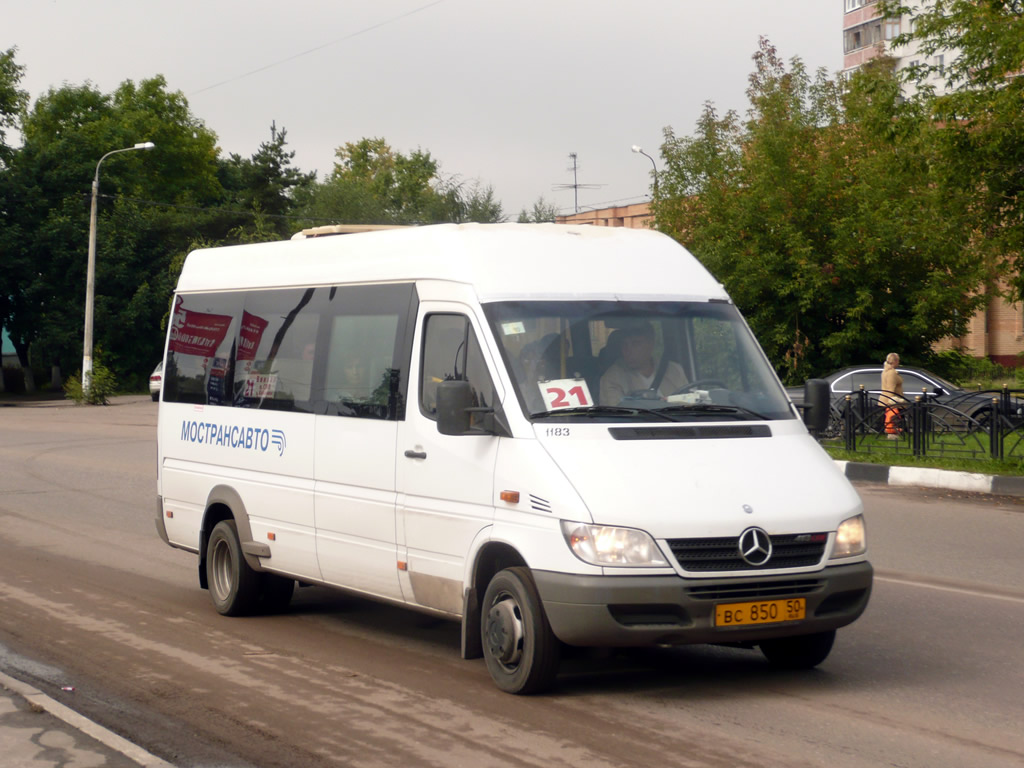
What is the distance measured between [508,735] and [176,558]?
6.21 m

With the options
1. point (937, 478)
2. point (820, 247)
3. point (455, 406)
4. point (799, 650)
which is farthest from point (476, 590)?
point (820, 247)

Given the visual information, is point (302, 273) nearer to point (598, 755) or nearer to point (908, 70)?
point (598, 755)

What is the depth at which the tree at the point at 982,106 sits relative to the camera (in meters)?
16.1

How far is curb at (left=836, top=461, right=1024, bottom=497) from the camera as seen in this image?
51.1 feet

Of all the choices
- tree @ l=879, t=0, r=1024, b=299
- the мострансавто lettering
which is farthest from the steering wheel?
tree @ l=879, t=0, r=1024, b=299

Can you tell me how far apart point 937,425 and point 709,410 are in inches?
487

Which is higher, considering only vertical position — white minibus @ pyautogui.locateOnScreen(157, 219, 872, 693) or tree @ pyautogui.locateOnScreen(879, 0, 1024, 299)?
tree @ pyautogui.locateOnScreen(879, 0, 1024, 299)

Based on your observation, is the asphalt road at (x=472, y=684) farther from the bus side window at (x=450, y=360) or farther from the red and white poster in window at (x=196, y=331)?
the red and white poster in window at (x=196, y=331)

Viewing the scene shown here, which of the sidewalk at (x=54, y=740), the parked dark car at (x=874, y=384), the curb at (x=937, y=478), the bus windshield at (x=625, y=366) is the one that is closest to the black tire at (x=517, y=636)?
the bus windshield at (x=625, y=366)

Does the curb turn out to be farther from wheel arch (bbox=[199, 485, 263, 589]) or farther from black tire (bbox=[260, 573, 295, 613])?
wheel arch (bbox=[199, 485, 263, 589])

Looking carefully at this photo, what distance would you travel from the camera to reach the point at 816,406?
7.14m

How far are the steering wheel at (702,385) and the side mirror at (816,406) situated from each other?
662 mm

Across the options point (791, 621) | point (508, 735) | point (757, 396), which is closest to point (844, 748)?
point (791, 621)

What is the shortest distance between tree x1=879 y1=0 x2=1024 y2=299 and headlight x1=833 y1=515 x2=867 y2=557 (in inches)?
444
